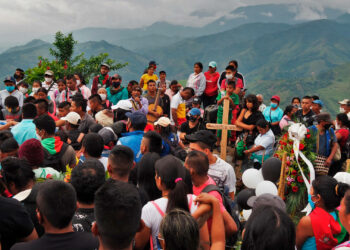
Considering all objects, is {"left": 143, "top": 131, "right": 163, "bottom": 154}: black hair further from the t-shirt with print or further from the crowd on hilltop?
the t-shirt with print

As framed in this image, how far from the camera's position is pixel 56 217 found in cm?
241

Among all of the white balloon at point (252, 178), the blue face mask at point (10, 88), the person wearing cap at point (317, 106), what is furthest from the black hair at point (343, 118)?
the blue face mask at point (10, 88)

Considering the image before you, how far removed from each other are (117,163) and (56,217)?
1283 millimetres

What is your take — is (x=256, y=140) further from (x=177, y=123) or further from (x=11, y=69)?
(x=11, y=69)

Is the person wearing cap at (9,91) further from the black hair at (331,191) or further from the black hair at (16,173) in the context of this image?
the black hair at (331,191)

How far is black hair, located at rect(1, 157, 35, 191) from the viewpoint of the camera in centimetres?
327

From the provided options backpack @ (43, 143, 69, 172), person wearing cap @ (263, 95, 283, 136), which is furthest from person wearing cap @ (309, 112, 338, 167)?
backpack @ (43, 143, 69, 172)

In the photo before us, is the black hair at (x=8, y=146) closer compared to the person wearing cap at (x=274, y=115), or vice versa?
the black hair at (x=8, y=146)

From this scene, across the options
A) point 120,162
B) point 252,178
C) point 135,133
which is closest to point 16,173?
point 120,162

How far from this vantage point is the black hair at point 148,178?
364 cm

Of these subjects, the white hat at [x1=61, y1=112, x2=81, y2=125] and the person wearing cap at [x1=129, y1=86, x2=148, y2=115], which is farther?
the person wearing cap at [x1=129, y1=86, x2=148, y2=115]

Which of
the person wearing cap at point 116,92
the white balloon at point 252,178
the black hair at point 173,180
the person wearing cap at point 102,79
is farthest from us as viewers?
the person wearing cap at point 102,79

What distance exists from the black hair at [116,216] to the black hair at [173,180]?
20.9 inches

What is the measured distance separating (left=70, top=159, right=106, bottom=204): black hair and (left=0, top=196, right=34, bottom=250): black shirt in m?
0.48
